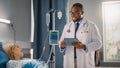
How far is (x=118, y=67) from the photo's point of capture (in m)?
3.26

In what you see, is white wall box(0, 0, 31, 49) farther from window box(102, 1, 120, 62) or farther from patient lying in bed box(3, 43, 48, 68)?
window box(102, 1, 120, 62)

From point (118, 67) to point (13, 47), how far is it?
1680mm

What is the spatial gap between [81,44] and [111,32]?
999 mm

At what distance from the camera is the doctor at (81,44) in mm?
2607

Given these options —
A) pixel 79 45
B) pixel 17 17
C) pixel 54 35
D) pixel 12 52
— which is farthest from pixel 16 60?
pixel 17 17

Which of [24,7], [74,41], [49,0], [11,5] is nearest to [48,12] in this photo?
[49,0]

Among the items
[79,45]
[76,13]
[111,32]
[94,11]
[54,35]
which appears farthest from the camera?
[94,11]

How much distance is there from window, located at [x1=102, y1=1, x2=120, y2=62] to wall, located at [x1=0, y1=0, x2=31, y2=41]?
141 cm

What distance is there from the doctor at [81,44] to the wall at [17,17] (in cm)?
103

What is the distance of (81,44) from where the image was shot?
2.54 m

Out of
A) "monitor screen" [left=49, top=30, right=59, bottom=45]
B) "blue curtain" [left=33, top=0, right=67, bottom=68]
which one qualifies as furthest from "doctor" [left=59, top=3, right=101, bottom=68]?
"blue curtain" [left=33, top=0, right=67, bottom=68]

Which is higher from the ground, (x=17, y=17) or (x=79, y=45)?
(x=17, y=17)

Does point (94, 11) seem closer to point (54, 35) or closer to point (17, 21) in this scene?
point (54, 35)

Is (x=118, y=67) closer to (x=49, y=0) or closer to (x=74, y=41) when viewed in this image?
(x=74, y=41)
